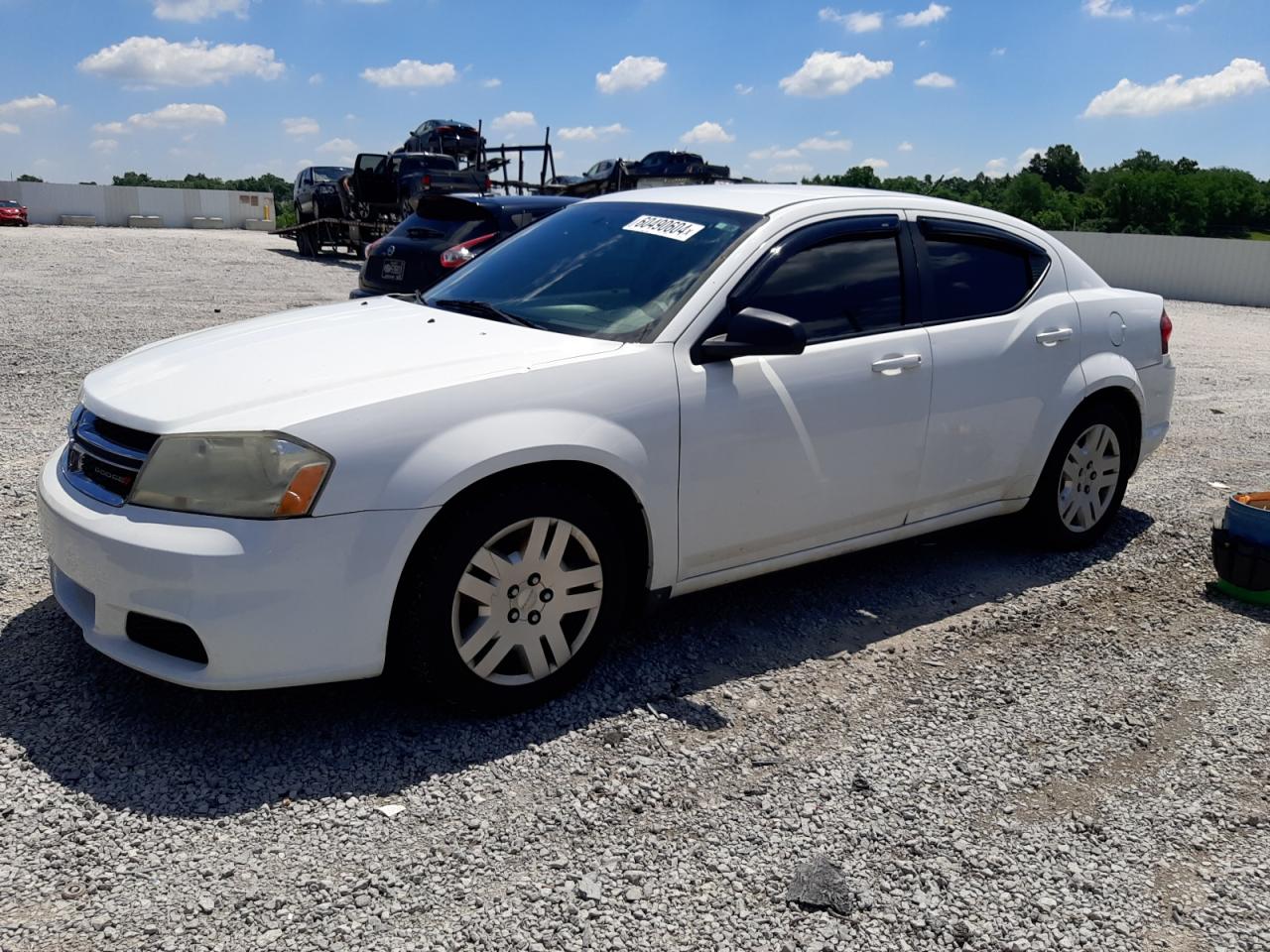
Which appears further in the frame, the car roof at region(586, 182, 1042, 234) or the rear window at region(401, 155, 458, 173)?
the rear window at region(401, 155, 458, 173)

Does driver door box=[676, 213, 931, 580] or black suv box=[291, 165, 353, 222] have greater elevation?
black suv box=[291, 165, 353, 222]

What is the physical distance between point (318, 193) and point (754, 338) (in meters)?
23.7

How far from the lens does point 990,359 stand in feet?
15.0

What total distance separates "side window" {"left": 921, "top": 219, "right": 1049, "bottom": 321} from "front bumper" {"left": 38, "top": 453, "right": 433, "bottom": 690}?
260 centimetres

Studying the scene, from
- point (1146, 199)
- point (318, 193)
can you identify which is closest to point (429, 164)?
point (318, 193)

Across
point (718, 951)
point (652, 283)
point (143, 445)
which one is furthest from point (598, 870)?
point (652, 283)

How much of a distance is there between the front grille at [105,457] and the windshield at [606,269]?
4.63 feet

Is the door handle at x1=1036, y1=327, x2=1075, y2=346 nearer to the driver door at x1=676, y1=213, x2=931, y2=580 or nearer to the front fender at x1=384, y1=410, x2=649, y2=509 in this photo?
the driver door at x1=676, y1=213, x2=931, y2=580

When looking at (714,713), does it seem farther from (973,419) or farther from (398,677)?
(973,419)

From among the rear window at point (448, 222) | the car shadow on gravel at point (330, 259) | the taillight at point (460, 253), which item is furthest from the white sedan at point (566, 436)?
the car shadow on gravel at point (330, 259)

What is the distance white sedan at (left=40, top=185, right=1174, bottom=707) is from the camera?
301 cm

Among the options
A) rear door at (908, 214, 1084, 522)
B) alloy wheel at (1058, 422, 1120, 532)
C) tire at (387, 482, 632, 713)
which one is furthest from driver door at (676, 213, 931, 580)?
alloy wheel at (1058, 422, 1120, 532)

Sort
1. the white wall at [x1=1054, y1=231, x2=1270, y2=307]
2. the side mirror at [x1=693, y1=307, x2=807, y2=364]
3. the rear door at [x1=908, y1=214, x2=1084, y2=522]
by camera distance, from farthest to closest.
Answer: the white wall at [x1=1054, y1=231, x2=1270, y2=307] → the rear door at [x1=908, y1=214, x2=1084, y2=522] → the side mirror at [x1=693, y1=307, x2=807, y2=364]

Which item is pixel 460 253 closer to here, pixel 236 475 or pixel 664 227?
pixel 664 227
